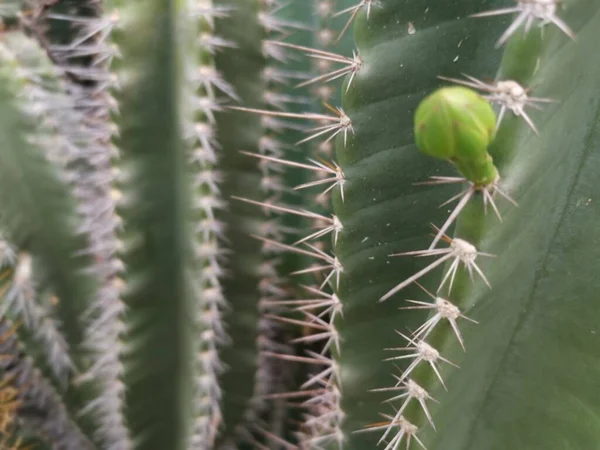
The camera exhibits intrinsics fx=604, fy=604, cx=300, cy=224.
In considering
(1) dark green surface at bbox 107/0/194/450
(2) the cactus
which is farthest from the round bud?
(1) dark green surface at bbox 107/0/194/450

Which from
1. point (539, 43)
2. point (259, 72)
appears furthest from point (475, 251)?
point (259, 72)

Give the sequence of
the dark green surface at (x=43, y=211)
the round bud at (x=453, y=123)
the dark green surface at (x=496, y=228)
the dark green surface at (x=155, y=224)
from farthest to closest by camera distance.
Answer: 1. the dark green surface at (x=43, y=211)
2. the dark green surface at (x=155, y=224)
3. the dark green surface at (x=496, y=228)
4. the round bud at (x=453, y=123)

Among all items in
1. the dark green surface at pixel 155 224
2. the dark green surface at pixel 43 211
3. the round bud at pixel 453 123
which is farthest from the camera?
the dark green surface at pixel 43 211

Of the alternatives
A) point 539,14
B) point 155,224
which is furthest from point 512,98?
point 155,224

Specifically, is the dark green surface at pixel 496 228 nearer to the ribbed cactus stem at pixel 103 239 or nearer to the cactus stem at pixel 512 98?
the cactus stem at pixel 512 98

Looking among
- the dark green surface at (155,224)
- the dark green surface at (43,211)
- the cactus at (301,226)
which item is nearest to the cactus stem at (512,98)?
the cactus at (301,226)

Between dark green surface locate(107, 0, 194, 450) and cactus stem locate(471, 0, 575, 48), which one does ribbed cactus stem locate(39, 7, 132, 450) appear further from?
cactus stem locate(471, 0, 575, 48)

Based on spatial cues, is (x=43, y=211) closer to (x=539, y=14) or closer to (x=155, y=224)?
(x=155, y=224)
